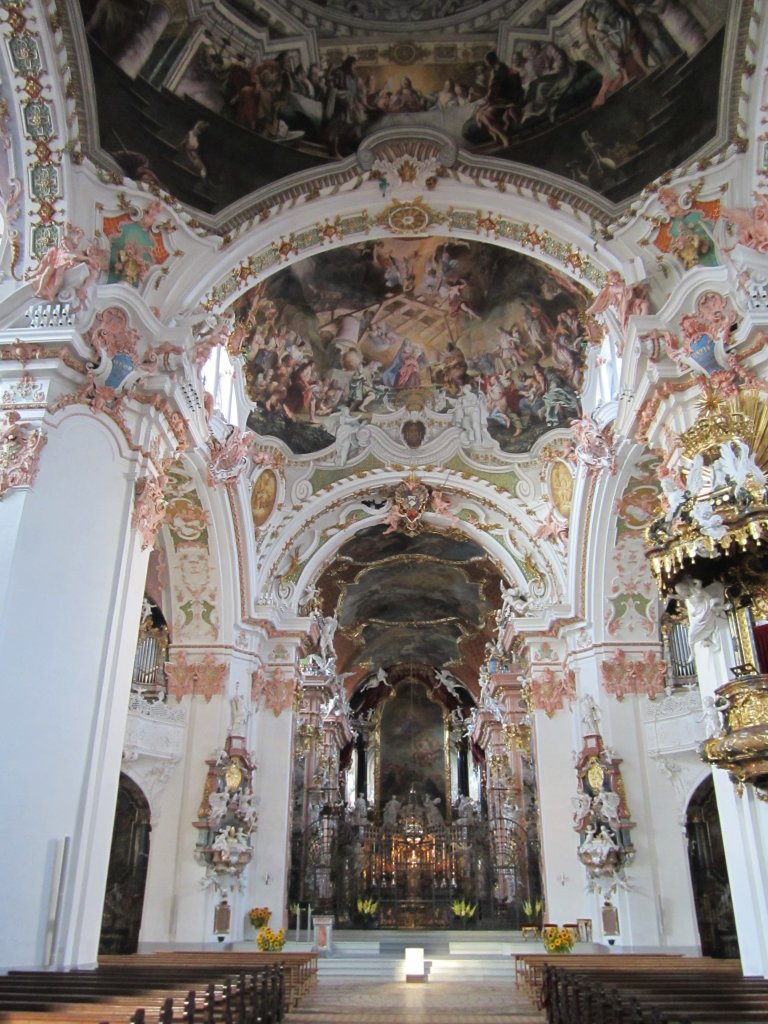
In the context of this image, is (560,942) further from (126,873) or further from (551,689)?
(126,873)

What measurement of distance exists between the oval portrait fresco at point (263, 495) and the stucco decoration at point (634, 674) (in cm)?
730

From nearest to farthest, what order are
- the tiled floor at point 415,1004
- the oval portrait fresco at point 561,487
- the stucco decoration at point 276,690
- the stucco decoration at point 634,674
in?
the tiled floor at point 415,1004, the stucco decoration at point 634,674, the oval portrait fresco at point 561,487, the stucco decoration at point 276,690

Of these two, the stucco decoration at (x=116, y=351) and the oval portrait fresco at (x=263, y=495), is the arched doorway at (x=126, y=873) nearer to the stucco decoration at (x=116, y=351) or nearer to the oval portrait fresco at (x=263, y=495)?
the oval portrait fresco at (x=263, y=495)

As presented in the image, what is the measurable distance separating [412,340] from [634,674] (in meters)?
7.57

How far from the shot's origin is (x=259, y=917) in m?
15.7

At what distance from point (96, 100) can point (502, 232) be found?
19.0ft

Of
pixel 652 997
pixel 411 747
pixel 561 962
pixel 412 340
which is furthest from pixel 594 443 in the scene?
pixel 411 747

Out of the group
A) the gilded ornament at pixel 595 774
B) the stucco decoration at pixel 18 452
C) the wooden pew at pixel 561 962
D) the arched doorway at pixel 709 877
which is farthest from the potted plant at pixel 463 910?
the stucco decoration at pixel 18 452

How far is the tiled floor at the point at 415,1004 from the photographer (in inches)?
351

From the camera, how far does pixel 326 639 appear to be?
23.7m

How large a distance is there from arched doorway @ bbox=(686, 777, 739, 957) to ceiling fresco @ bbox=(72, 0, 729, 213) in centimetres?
1045

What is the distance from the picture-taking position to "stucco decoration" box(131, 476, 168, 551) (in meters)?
10.6

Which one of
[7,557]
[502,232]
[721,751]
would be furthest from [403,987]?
[502,232]

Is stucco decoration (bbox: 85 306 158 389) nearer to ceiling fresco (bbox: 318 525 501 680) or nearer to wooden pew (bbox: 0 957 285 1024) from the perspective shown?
wooden pew (bbox: 0 957 285 1024)
